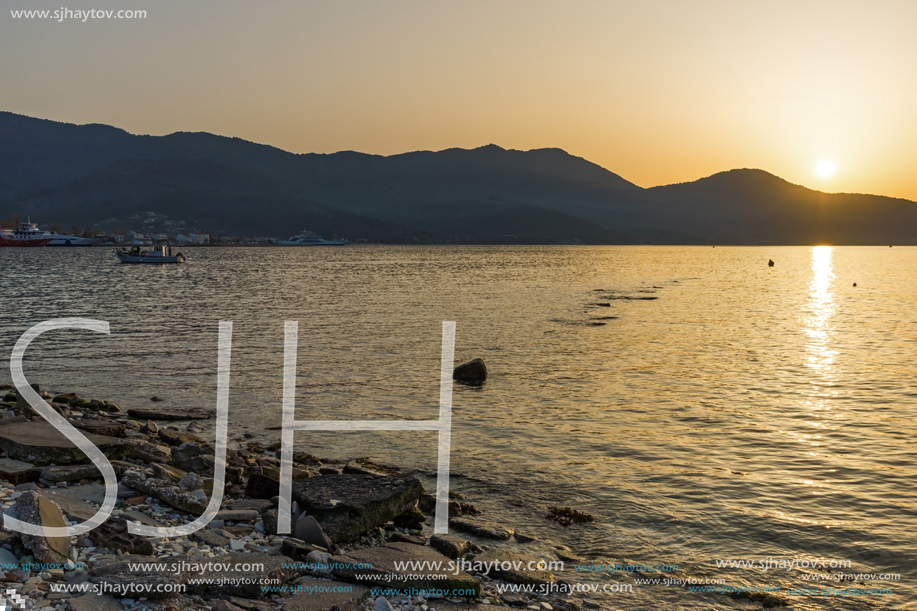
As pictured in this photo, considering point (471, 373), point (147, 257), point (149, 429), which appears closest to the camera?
point (149, 429)

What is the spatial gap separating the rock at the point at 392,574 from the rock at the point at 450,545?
2.78 ft

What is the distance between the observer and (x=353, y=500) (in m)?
9.43

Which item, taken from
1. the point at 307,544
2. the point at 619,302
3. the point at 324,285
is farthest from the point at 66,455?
the point at 324,285

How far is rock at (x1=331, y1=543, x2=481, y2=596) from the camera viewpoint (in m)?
7.70

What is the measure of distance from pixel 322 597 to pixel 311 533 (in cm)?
158

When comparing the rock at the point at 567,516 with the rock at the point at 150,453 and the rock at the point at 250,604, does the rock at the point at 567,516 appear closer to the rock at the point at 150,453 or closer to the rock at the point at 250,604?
the rock at the point at 250,604

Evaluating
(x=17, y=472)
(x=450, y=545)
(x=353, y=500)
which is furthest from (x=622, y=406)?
(x=17, y=472)

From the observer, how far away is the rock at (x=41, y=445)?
9922 millimetres

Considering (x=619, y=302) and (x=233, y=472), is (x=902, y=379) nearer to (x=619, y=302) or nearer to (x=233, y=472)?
(x=233, y=472)

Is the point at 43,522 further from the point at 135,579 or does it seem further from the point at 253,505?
the point at 253,505

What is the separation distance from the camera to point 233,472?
11484mm

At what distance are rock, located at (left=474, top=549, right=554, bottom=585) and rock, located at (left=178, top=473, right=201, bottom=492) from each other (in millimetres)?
4441

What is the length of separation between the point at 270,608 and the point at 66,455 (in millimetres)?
5376

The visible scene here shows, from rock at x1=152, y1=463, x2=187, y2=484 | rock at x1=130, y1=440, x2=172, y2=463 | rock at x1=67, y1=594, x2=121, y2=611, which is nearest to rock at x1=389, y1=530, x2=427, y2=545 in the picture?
rock at x1=152, y1=463, x2=187, y2=484
